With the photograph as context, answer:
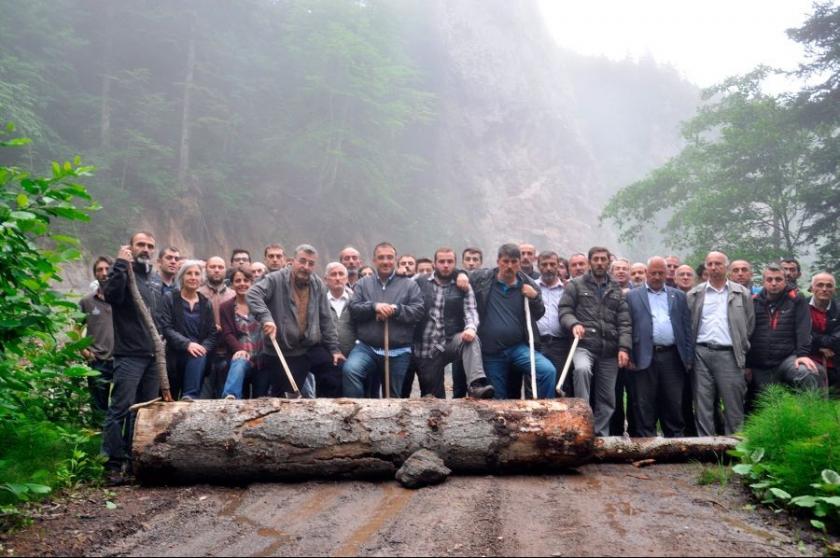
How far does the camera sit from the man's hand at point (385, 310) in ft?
22.6

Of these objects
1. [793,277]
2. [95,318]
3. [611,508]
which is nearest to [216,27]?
[95,318]

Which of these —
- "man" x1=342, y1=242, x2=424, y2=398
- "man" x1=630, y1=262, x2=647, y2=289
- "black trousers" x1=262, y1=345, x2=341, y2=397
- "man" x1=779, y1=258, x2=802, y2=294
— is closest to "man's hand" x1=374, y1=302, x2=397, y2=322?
"man" x1=342, y1=242, x2=424, y2=398

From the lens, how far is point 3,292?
4031 mm

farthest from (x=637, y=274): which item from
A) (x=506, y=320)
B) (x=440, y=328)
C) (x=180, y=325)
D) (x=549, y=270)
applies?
(x=180, y=325)

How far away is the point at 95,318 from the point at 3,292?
11.2ft

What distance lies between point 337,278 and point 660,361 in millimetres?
3926

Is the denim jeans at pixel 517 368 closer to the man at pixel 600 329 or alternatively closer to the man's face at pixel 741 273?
the man at pixel 600 329

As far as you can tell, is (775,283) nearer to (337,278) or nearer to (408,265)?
(408,265)

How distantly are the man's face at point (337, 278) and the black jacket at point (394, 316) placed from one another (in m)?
0.65

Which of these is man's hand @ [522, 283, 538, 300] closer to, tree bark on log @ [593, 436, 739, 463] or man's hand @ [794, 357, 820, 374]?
tree bark on log @ [593, 436, 739, 463]

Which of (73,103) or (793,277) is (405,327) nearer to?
(793,277)

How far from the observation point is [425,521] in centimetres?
440

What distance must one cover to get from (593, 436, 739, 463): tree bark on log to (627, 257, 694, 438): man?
2.86ft

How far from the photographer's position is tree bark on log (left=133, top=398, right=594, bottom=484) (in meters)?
5.52
